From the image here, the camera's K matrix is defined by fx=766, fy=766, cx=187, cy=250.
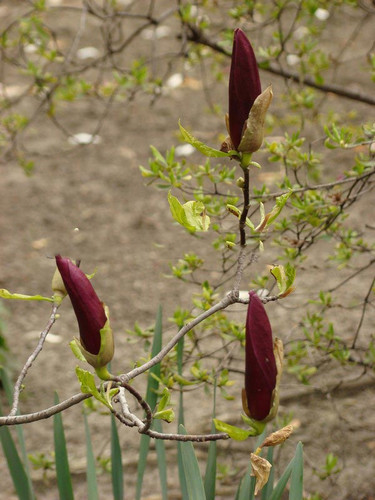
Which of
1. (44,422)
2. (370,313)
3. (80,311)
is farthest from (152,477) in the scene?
(80,311)

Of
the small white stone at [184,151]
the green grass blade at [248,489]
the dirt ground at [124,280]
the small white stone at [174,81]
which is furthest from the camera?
the small white stone at [174,81]

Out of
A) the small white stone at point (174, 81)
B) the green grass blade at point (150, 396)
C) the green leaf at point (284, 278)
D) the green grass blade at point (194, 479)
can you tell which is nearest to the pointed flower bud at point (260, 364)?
the green leaf at point (284, 278)

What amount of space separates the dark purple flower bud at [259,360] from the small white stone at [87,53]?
180 inches

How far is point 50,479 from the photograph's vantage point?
2.58 metres

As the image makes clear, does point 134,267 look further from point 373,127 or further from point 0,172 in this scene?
point 373,127

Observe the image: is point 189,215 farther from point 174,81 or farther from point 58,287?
point 174,81

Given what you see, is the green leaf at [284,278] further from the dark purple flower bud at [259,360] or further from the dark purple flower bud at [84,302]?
the dark purple flower bud at [84,302]

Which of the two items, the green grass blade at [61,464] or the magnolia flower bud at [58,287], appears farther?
the green grass blade at [61,464]

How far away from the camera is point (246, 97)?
36.5 inches

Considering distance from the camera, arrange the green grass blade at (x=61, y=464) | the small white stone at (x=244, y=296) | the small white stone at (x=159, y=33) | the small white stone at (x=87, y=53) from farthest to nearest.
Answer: the small white stone at (x=159, y=33)
the small white stone at (x=87, y=53)
the green grass blade at (x=61, y=464)
the small white stone at (x=244, y=296)

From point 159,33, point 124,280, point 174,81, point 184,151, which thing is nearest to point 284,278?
point 124,280

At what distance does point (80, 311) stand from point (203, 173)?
3.53ft

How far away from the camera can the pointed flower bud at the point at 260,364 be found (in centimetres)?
88

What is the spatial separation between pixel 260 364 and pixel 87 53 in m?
4.65
